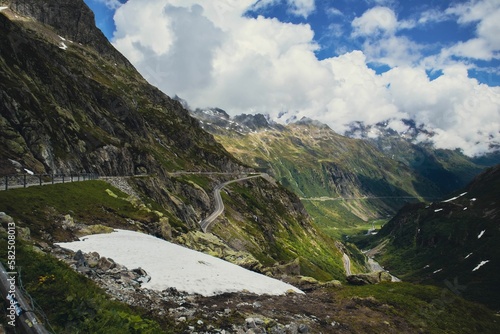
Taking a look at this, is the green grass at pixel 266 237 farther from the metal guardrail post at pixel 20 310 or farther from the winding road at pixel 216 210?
the metal guardrail post at pixel 20 310

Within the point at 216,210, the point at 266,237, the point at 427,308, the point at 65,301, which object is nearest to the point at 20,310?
the point at 65,301

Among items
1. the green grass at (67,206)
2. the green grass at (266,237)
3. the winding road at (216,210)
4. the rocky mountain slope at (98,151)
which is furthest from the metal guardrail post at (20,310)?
the green grass at (266,237)

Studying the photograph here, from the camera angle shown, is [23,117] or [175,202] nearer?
[23,117]

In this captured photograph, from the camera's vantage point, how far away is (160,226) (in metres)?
51.4

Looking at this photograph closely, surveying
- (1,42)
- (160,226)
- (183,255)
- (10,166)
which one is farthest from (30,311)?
(1,42)

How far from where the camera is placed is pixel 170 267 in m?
29.5

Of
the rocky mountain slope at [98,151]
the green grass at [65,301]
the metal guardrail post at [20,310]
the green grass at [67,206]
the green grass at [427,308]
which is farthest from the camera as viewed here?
the rocky mountain slope at [98,151]

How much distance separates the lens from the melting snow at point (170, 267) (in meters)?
26.7

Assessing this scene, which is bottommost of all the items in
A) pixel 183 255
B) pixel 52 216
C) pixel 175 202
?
pixel 183 255

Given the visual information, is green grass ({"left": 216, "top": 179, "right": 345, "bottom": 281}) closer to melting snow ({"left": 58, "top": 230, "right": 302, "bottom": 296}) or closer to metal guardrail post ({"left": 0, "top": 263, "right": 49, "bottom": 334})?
melting snow ({"left": 58, "top": 230, "right": 302, "bottom": 296})

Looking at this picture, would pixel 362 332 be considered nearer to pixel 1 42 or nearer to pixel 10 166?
pixel 10 166

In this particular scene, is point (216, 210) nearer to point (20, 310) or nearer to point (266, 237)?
point (266, 237)

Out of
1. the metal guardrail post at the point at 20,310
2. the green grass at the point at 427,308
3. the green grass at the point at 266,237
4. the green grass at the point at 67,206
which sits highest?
the green grass at the point at 266,237

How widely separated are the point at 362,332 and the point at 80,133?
86473 mm
